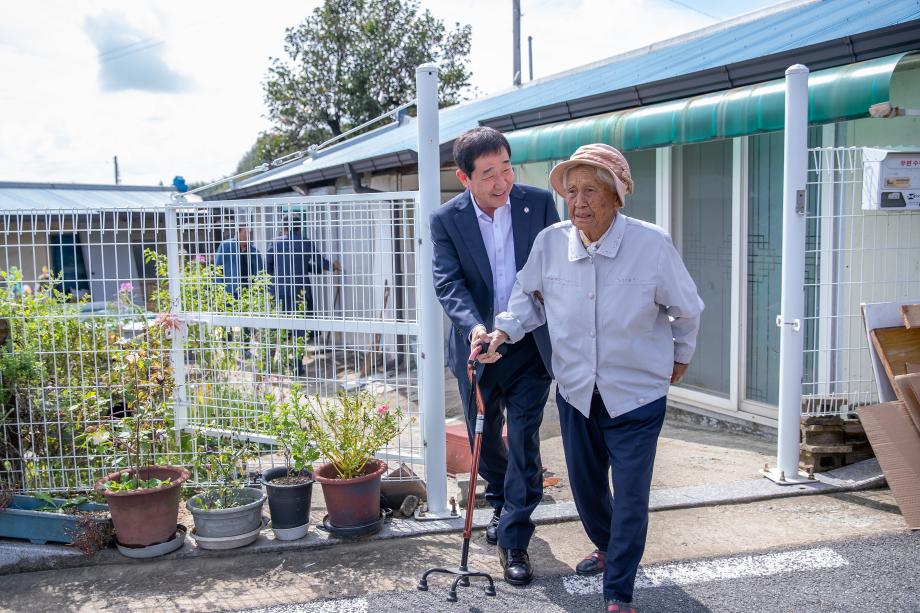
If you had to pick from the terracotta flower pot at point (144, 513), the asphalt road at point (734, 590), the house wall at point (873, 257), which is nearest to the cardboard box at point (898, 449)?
the asphalt road at point (734, 590)

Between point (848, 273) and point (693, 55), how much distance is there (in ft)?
9.71

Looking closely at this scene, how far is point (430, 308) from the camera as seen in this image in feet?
14.2

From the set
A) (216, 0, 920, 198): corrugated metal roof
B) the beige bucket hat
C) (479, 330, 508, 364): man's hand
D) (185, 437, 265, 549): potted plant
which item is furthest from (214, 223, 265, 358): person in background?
(216, 0, 920, 198): corrugated metal roof

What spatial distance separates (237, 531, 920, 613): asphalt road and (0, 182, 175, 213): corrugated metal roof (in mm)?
17933

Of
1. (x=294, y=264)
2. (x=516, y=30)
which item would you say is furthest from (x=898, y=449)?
(x=516, y=30)

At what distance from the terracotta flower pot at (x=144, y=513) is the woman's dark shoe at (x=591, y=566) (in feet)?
6.76

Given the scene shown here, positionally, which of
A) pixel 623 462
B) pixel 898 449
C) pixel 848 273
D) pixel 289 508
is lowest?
pixel 289 508

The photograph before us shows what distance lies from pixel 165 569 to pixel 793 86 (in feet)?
13.9

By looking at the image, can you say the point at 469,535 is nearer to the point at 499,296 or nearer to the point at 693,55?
the point at 499,296

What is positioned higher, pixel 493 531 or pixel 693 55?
pixel 693 55

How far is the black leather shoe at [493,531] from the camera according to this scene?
4039 millimetres

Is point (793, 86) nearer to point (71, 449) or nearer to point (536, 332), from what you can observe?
point (536, 332)

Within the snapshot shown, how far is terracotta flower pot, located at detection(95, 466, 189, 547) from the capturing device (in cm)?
394

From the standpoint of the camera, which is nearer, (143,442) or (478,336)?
(478,336)
